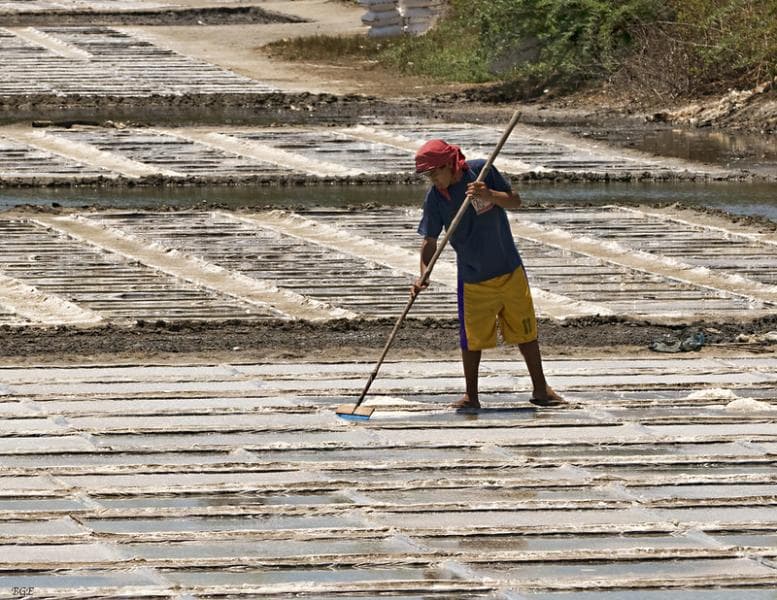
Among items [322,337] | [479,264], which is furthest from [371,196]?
[479,264]

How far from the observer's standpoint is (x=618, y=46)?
25.8m

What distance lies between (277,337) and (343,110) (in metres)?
14.0

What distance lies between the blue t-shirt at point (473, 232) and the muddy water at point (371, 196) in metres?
8.30

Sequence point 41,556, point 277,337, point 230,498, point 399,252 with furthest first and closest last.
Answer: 1. point 399,252
2. point 277,337
3. point 230,498
4. point 41,556

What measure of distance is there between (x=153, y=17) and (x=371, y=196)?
2141cm

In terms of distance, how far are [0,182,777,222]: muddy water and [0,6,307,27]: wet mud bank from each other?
18.2 meters

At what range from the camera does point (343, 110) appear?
24703mm

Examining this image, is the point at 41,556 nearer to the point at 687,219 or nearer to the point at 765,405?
the point at 765,405

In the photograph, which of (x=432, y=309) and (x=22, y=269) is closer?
(x=432, y=309)

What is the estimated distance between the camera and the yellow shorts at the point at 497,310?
8336mm

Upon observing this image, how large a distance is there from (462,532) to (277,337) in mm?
4434

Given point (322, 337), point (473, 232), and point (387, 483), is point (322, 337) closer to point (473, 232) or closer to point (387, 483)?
point (473, 232)

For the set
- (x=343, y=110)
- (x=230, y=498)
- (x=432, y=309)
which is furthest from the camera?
(x=343, y=110)

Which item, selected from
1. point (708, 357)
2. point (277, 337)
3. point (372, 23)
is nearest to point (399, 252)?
point (277, 337)
